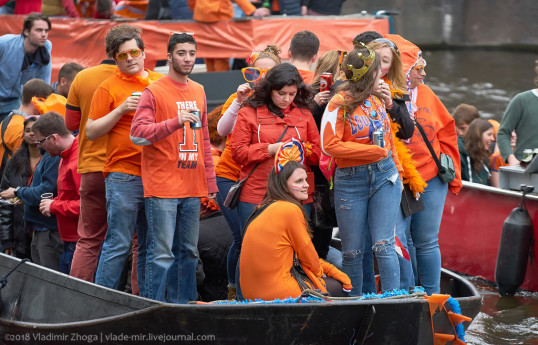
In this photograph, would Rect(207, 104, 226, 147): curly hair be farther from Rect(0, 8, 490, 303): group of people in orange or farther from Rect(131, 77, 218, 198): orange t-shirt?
Rect(131, 77, 218, 198): orange t-shirt

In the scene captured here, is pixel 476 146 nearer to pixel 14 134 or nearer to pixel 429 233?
pixel 429 233

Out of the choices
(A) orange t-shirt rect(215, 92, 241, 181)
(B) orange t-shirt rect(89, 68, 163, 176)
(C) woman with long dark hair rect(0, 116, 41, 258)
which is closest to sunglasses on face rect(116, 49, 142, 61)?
(B) orange t-shirt rect(89, 68, 163, 176)

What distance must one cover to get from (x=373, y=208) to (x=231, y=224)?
48.2 inches

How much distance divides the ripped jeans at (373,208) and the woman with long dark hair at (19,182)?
117 inches

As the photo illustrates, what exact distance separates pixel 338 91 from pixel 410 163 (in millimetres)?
892

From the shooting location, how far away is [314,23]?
12805 mm

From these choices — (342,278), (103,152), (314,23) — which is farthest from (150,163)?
(314,23)

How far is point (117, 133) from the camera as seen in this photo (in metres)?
6.96

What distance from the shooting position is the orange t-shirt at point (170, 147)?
263 inches

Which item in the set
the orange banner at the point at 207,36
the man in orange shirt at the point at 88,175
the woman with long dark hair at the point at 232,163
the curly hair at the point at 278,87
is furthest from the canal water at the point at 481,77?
the man in orange shirt at the point at 88,175

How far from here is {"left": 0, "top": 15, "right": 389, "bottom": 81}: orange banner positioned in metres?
12.6

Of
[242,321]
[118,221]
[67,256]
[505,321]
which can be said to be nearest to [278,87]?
[118,221]

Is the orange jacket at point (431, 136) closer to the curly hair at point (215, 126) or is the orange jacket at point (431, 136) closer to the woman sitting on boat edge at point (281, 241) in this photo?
the woman sitting on boat edge at point (281, 241)

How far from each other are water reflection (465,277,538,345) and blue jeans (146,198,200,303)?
2413 millimetres
